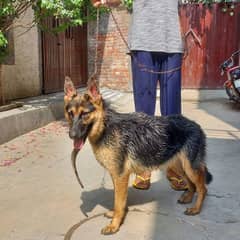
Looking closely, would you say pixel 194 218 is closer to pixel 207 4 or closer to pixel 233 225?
pixel 233 225

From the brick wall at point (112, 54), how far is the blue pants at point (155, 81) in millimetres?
8057

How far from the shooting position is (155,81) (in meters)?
3.81

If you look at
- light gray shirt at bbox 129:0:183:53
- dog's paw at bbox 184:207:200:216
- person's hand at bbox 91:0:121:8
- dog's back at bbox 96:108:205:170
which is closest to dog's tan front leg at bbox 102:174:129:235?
dog's back at bbox 96:108:205:170

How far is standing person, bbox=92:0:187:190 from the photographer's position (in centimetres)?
362

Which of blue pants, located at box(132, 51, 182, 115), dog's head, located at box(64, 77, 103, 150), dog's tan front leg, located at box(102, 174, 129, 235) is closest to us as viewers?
dog's head, located at box(64, 77, 103, 150)

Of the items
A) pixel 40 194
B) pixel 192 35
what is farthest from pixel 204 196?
pixel 192 35

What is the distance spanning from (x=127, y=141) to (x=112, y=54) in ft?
30.5

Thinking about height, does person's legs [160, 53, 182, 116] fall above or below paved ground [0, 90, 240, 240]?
above

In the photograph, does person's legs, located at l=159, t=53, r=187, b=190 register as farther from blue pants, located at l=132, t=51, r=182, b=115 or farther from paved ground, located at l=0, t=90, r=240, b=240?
paved ground, located at l=0, t=90, r=240, b=240

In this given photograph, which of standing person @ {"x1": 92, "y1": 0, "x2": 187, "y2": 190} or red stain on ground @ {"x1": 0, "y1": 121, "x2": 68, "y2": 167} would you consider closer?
standing person @ {"x1": 92, "y1": 0, "x2": 187, "y2": 190}

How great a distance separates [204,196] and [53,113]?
4519 millimetres

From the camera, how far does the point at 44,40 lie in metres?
9.09

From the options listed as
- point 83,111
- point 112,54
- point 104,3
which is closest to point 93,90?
point 83,111

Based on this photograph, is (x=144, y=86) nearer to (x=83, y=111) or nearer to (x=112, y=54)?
(x=83, y=111)
